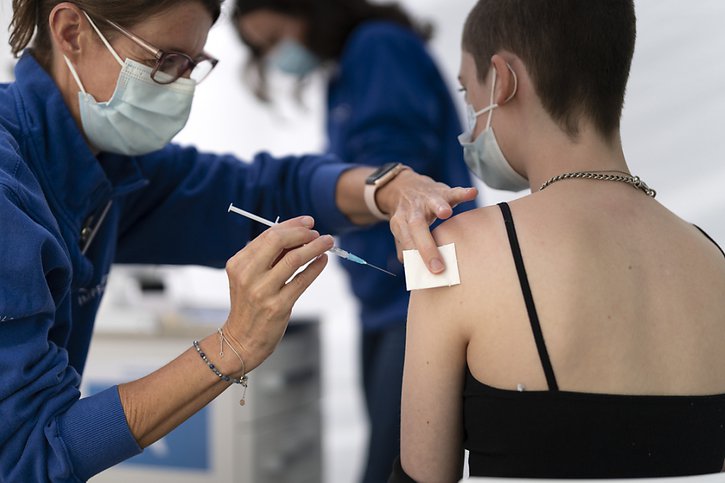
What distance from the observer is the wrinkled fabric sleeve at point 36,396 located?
0.94m

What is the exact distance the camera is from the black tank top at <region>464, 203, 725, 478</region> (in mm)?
933

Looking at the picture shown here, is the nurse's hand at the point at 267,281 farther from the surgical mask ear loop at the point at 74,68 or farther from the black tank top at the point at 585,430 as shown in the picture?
the surgical mask ear loop at the point at 74,68

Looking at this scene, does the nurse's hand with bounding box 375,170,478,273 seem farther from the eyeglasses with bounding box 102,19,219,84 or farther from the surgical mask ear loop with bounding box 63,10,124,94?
the surgical mask ear loop with bounding box 63,10,124,94

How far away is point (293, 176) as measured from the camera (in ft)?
4.90

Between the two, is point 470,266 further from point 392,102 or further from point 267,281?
point 392,102

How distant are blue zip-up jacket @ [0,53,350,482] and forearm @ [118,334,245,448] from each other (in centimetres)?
2

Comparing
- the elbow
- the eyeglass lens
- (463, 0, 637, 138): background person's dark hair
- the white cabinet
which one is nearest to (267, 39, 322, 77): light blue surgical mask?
the white cabinet

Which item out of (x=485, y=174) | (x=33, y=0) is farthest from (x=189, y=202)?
(x=485, y=174)

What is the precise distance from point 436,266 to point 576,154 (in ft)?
0.89

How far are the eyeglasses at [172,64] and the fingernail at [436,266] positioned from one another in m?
0.53

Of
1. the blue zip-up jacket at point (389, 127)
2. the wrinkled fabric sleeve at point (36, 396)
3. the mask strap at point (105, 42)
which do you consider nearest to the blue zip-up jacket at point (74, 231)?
the wrinkled fabric sleeve at point (36, 396)

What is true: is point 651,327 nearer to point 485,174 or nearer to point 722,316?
point 722,316

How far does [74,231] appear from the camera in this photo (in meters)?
1.18

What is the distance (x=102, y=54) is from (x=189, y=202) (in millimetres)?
364
